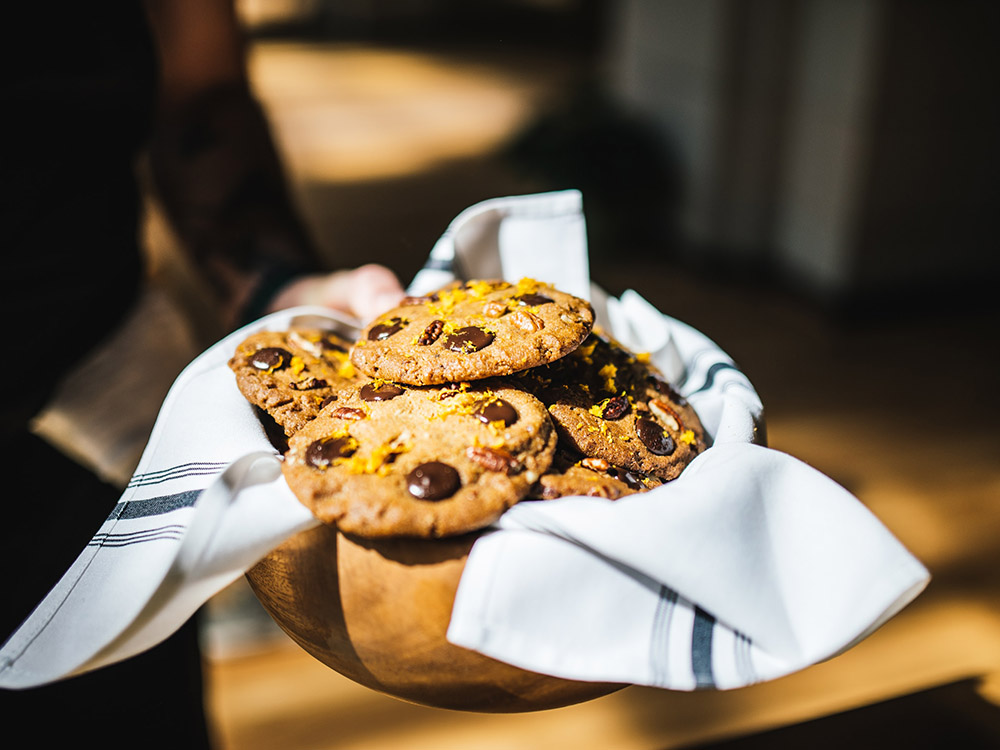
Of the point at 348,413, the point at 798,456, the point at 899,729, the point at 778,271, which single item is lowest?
the point at 778,271

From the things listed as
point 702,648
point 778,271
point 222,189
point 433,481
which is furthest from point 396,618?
point 778,271

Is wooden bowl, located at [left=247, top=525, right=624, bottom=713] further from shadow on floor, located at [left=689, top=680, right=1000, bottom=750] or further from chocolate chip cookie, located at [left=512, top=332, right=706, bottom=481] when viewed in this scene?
shadow on floor, located at [left=689, top=680, right=1000, bottom=750]

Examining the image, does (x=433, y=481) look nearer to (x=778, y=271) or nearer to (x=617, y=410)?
(x=617, y=410)

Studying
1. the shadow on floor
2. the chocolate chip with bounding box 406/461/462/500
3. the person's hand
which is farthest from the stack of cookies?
the shadow on floor

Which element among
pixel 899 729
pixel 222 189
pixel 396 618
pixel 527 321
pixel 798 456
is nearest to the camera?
pixel 396 618

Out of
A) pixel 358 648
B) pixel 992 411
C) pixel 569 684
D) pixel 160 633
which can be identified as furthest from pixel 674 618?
pixel 992 411

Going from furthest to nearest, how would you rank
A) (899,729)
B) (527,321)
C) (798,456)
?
(798,456)
(899,729)
(527,321)

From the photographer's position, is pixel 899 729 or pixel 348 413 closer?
pixel 348 413

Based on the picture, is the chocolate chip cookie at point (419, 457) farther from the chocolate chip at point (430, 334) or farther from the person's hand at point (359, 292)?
the person's hand at point (359, 292)
